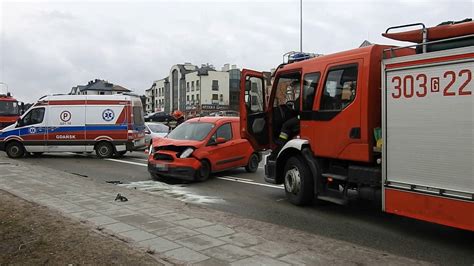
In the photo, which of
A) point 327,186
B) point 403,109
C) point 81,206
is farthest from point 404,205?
point 81,206

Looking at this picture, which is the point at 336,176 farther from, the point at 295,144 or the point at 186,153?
the point at 186,153

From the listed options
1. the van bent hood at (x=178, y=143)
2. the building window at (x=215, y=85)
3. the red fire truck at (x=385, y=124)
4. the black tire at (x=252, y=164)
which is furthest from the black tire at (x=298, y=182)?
the building window at (x=215, y=85)

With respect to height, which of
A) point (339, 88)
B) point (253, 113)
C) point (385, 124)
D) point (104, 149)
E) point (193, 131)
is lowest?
point (104, 149)

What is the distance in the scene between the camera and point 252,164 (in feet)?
45.2

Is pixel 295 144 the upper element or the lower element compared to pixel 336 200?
upper

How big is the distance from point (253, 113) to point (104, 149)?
10.5 metres

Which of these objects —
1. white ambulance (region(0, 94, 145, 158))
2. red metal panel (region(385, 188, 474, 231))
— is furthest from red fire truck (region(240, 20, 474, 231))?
white ambulance (region(0, 94, 145, 158))

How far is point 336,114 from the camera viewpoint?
7.60m

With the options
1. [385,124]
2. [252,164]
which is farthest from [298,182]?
[252,164]

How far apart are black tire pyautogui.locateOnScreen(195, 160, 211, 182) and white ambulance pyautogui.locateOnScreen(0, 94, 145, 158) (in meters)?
7.56

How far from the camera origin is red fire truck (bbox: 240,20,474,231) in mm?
5574

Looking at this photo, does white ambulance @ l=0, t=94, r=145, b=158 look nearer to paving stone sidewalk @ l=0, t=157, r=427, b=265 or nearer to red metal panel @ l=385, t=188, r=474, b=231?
paving stone sidewalk @ l=0, t=157, r=427, b=265

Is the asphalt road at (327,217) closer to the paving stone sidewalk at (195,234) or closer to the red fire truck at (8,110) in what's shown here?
the paving stone sidewalk at (195,234)

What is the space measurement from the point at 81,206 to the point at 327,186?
13.9 ft
